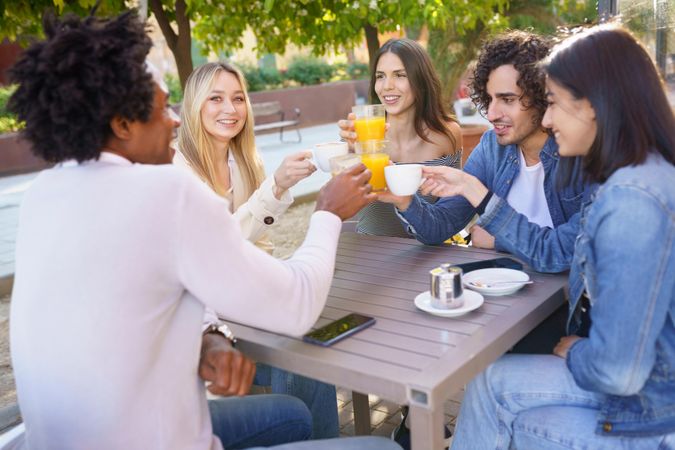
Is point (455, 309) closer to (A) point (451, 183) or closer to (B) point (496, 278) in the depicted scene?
(B) point (496, 278)

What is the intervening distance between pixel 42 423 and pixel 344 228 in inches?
83.6

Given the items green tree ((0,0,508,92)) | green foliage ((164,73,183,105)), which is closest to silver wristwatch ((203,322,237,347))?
green tree ((0,0,508,92))

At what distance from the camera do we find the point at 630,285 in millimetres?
1416

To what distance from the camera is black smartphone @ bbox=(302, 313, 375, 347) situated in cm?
166

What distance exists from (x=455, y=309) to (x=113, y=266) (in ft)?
2.86

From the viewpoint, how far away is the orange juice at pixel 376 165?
7.29 feet

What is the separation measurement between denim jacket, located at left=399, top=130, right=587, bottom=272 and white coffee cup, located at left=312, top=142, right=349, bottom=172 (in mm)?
307

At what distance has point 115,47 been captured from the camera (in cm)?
137

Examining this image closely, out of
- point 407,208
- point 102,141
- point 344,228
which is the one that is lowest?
point 344,228

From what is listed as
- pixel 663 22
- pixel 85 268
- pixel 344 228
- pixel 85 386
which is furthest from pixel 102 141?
pixel 663 22

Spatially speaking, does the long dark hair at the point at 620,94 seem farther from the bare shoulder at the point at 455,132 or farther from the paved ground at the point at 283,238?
the bare shoulder at the point at 455,132

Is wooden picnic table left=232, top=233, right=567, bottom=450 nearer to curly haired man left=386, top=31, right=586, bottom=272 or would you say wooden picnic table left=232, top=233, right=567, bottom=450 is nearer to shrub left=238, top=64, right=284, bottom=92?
curly haired man left=386, top=31, right=586, bottom=272

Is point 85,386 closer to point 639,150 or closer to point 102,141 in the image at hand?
point 102,141

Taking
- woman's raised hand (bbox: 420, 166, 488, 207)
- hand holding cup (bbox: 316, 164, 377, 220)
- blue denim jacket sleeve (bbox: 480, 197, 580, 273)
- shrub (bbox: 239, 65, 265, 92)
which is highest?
shrub (bbox: 239, 65, 265, 92)
